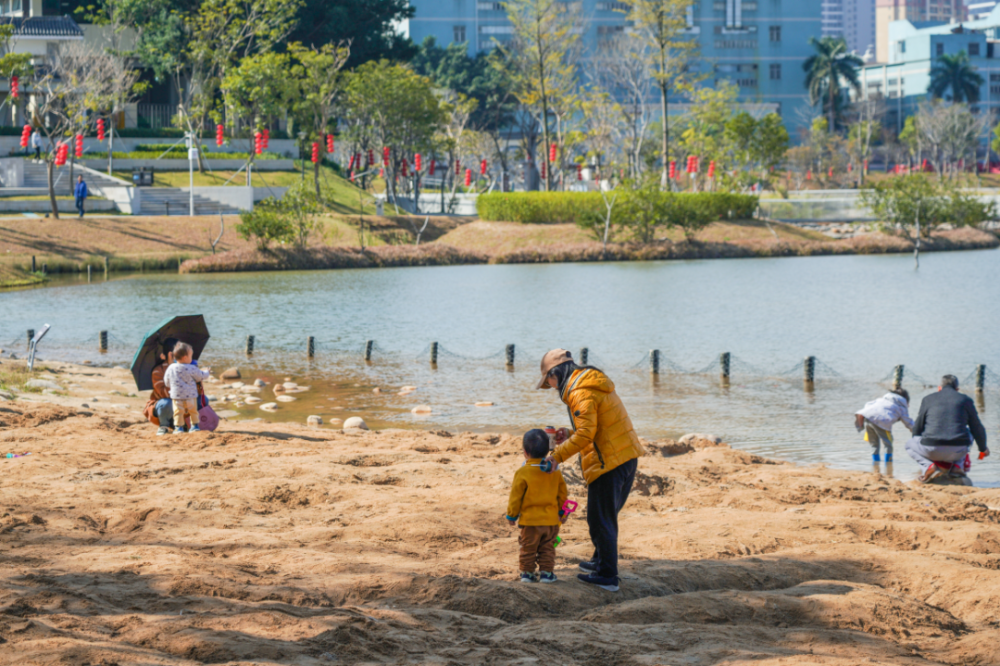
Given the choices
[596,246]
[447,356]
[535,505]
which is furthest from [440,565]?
[596,246]

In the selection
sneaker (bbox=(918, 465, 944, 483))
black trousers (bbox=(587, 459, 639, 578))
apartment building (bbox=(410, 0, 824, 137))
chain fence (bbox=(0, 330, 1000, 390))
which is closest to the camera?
black trousers (bbox=(587, 459, 639, 578))

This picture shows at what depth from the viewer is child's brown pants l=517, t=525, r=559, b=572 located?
6762mm

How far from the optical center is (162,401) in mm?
12164

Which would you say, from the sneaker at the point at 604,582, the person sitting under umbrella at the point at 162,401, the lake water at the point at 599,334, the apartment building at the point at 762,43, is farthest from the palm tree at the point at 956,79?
the sneaker at the point at 604,582

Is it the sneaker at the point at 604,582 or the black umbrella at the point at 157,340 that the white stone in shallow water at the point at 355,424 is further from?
the sneaker at the point at 604,582

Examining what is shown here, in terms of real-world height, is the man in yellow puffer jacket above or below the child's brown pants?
above

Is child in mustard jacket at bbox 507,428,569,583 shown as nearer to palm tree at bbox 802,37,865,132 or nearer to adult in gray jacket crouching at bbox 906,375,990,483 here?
adult in gray jacket crouching at bbox 906,375,990,483

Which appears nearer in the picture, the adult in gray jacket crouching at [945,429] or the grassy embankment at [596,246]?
the adult in gray jacket crouching at [945,429]

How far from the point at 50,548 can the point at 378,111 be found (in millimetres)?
53979

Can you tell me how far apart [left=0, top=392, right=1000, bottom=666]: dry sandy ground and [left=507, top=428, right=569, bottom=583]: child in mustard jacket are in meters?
0.22

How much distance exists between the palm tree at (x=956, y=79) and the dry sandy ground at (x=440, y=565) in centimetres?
11798

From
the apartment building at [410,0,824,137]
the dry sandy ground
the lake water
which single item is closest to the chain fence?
the lake water

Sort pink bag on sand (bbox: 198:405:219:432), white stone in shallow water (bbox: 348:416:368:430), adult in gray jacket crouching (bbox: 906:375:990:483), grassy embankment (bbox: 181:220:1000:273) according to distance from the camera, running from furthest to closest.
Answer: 1. grassy embankment (bbox: 181:220:1000:273)
2. white stone in shallow water (bbox: 348:416:368:430)
3. pink bag on sand (bbox: 198:405:219:432)
4. adult in gray jacket crouching (bbox: 906:375:990:483)

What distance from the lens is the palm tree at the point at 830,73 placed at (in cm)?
11225
